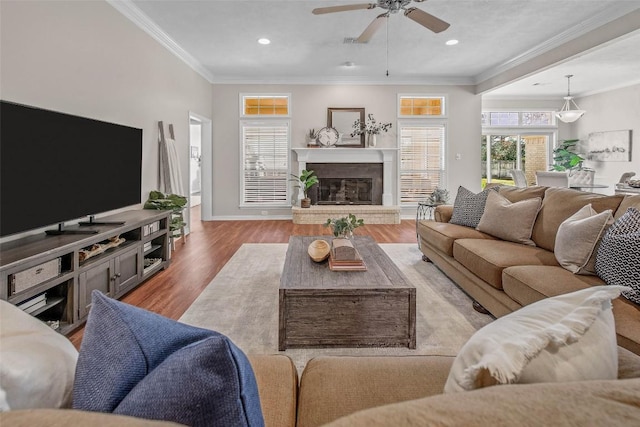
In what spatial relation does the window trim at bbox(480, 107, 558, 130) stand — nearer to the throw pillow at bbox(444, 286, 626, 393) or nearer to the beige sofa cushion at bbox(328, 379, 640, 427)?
the throw pillow at bbox(444, 286, 626, 393)

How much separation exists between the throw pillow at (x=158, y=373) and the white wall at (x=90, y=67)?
107 inches

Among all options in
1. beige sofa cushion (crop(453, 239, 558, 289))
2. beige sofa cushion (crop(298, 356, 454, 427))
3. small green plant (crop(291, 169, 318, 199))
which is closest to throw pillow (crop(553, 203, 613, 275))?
beige sofa cushion (crop(453, 239, 558, 289))

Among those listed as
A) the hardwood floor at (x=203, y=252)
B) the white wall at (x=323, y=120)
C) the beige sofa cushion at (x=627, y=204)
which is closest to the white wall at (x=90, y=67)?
the hardwood floor at (x=203, y=252)

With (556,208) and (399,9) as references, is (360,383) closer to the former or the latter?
(556,208)

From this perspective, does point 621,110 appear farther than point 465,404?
Yes

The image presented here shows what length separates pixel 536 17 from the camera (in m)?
4.49

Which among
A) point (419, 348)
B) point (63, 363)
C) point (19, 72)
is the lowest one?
point (419, 348)

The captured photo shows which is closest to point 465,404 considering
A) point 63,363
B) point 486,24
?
point 63,363

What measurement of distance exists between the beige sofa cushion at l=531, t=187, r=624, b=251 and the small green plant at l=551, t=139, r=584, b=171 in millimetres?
6530

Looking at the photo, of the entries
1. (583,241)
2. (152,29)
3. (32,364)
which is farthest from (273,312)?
(152,29)

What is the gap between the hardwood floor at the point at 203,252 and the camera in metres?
3.12

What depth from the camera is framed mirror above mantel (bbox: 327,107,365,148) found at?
24.8ft

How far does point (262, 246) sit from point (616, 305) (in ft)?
13.4

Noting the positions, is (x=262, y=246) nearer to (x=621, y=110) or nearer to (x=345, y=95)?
(x=345, y=95)
